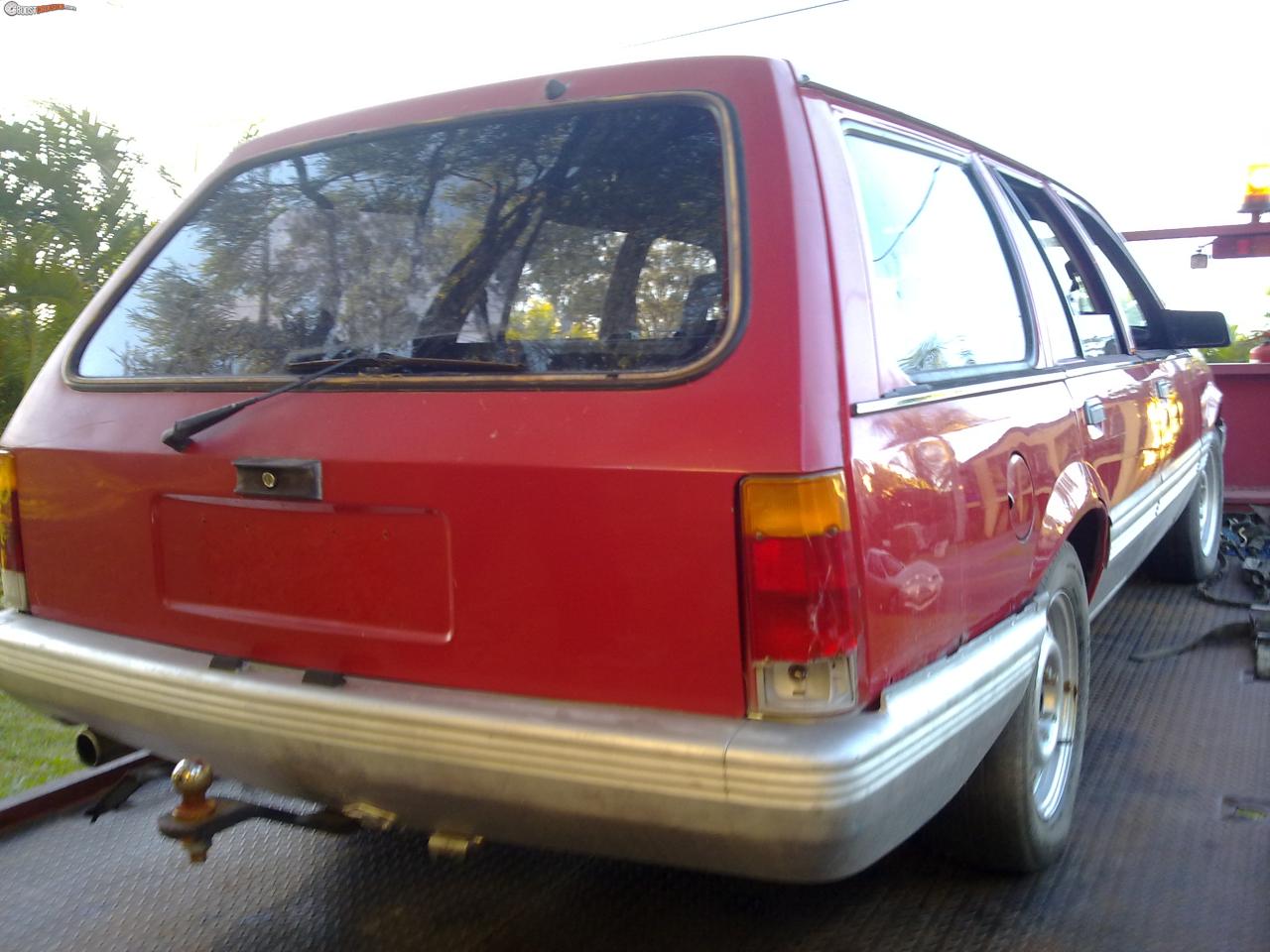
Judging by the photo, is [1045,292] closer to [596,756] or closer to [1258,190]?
[596,756]

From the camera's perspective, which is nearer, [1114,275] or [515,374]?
[515,374]

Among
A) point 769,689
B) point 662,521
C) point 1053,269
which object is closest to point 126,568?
point 662,521

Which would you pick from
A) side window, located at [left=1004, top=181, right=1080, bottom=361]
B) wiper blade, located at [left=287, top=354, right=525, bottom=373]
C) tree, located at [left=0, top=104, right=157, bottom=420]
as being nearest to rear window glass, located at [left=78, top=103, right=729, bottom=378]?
wiper blade, located at [left=287, top=354, right=525, bottom=373]

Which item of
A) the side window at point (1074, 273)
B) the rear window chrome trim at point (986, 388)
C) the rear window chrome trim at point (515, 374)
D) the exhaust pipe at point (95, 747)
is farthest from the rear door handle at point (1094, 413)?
the exhaust pipe at point (95, 747)

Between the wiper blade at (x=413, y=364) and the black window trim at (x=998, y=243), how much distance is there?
68cm

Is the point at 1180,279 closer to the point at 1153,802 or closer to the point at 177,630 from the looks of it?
the point at 1153,802

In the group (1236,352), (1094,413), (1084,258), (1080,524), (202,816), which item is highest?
(1084,258)

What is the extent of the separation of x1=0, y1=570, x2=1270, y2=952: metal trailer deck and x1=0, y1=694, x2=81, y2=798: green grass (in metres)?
0.36

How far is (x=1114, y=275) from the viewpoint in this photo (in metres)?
4.64

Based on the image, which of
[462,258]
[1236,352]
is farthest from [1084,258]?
[1236,352]

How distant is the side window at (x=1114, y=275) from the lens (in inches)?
172

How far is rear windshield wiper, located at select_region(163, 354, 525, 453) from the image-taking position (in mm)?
2289

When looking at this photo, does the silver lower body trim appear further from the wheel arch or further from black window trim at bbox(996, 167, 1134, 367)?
black window trim at bbox(996, 167, 1134, 367)

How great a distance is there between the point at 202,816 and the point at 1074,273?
306 centimetres
